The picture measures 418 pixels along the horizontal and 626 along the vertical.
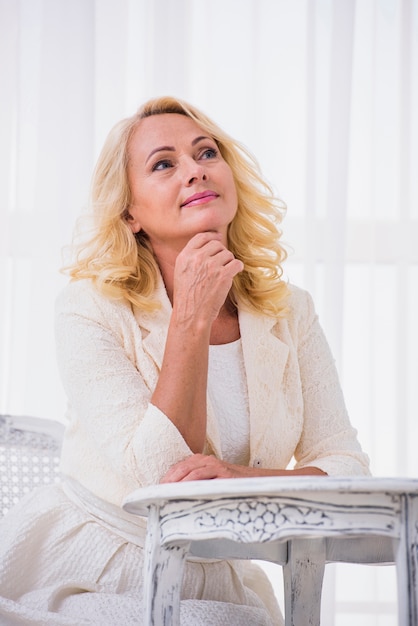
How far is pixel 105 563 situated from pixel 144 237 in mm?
659

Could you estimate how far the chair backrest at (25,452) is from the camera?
5.66 feet

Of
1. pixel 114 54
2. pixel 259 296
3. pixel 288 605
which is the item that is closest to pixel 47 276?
pixel 114 54

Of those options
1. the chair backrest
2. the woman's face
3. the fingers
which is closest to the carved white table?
the fingers

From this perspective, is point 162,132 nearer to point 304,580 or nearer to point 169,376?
point 169,376

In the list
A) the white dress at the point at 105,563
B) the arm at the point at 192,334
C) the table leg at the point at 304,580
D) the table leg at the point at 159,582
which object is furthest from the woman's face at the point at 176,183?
the table leg at the point at 159,582

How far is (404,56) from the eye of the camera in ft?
A: 8.46

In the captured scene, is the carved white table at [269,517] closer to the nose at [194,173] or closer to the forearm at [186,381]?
the forearm at [186,381]

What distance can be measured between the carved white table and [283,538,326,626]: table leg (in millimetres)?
357

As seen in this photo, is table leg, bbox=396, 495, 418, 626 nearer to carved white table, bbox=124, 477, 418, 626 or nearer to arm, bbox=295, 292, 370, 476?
carved white table, bbox=124, 477, 418, 626

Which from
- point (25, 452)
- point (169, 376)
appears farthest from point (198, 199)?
point (25, 452)

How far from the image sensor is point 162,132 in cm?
165

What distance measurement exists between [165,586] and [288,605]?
1.45 feet

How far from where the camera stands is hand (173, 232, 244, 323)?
4.50 ft

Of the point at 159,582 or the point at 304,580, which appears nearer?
the point at 159,582
